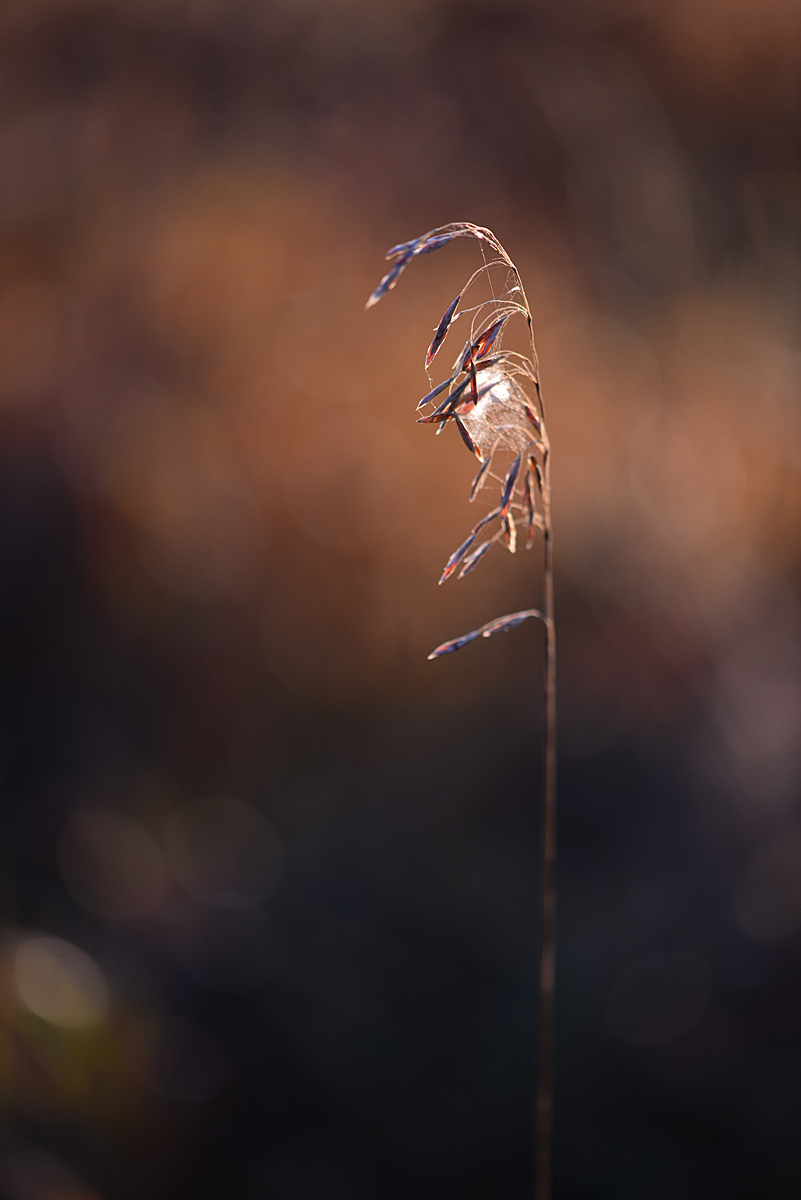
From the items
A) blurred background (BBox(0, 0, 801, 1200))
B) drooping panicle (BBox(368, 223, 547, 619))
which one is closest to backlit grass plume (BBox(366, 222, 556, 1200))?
drooping panicle (BBox(368, 223, 547, 619))

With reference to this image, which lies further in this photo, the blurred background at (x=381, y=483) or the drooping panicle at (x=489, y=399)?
the blurred background at (x=381, y=483)

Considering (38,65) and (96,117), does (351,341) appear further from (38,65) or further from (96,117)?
→ (38,65)

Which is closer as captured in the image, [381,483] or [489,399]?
[489,399]

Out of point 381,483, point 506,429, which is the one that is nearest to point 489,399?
point 506,429

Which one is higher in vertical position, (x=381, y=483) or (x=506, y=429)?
(x=381, y=483)

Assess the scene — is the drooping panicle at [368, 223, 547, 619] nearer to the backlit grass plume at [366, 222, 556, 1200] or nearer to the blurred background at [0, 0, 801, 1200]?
the backlit grass plume at [366, 222, 556, 1200]

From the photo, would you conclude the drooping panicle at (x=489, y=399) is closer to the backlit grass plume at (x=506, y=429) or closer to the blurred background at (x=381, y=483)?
the backlit grass plume at (x=506, y=429)

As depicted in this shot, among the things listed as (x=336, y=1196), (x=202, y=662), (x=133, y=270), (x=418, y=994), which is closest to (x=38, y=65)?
(x=133, y=270)

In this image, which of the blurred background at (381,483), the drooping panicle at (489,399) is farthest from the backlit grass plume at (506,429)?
the blurred background at (381,483)

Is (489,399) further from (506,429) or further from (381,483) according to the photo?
(381,483)
